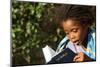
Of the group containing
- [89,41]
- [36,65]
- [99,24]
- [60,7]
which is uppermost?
[60,7]

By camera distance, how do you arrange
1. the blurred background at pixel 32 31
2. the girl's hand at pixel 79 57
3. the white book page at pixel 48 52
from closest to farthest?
the blurred background at pixel 32 31
the white book page at pixel 48 52
the girl's hand at pixel 79 57

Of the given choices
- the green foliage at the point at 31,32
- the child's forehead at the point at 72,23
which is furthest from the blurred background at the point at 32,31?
the child's forehead at the point at 72,23

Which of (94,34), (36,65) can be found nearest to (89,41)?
(94,34)

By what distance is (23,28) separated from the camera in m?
2.22

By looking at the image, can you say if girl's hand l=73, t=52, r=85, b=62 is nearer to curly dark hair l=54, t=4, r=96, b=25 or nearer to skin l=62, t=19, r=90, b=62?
skin l=62, t=19, r=90, b=62

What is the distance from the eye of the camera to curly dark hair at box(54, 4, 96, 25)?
235cm

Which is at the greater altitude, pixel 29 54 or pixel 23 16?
pixel 23 16

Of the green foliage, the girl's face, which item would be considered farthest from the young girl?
the green foliage

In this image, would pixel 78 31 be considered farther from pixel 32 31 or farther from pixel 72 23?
pixel 32 31

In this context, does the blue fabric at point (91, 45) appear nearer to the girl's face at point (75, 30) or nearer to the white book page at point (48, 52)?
the girl's face at point (75, 30)

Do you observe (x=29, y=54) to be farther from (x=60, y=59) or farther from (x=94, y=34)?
(x=94, y=34)

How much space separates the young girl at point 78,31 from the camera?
237 cm

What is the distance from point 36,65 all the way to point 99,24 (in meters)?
0.88

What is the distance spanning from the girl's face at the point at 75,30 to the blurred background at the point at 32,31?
3.5 inches
